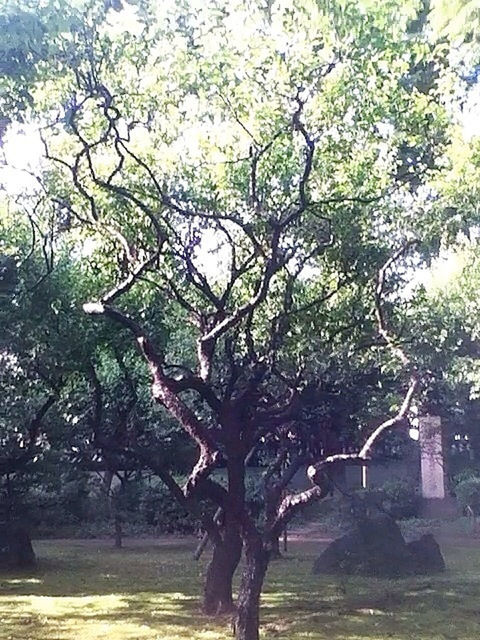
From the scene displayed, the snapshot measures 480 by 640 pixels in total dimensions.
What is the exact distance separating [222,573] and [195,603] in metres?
1.16

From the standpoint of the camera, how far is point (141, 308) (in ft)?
34.2

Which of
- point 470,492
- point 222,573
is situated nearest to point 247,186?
point 222,573

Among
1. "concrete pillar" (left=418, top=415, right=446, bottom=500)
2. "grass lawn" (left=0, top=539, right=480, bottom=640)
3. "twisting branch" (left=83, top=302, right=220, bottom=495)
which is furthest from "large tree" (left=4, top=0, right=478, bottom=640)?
"concrete pillar" (left=418, top=415, right=446, bottom=500)

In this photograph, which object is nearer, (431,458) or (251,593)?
(251,593)

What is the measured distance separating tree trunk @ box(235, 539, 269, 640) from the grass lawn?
2.87 feet

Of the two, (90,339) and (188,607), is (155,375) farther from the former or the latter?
(188,607)

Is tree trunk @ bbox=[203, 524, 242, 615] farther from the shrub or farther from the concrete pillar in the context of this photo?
the shrub

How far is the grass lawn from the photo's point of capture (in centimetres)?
876

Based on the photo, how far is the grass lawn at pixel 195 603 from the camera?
8758 millimetres

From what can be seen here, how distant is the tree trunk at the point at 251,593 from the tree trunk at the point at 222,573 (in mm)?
1367

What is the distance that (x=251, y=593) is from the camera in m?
7.80

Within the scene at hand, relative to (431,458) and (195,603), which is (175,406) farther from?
(431,458)

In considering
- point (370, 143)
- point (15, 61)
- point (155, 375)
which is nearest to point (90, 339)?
point (155, 375)

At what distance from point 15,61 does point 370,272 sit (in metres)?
5.17
